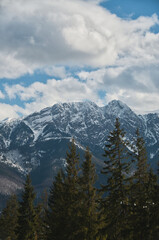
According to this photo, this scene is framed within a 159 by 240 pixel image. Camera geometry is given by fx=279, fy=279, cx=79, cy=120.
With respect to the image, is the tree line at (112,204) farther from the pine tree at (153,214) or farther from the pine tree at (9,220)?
the pine tree at (9,220)

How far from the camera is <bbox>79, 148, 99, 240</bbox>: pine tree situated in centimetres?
3196

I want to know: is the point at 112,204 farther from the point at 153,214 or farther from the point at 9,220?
the point at 9,220

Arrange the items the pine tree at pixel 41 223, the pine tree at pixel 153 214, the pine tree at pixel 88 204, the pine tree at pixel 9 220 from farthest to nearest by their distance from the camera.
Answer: the pine tree at pixel 9 220 → the pine tree at pixel 41 223 → the pine tree at pixel 88 204 → the pine tree at pixel 153 214

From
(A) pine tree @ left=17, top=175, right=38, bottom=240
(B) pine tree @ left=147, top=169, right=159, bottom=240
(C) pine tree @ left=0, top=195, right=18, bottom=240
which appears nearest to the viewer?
(B) pine tree @ left=147, top=169, right=159, bottom=240

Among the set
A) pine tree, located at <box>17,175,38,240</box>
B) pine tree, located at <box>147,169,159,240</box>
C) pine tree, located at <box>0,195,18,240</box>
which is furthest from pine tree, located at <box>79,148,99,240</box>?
pine tree, located at <box>0,195,18,240</box>

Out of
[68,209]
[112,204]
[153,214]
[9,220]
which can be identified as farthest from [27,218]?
[9,220]

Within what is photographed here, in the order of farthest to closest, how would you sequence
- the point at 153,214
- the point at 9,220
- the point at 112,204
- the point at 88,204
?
the point at 9,220 < the point at 88,204 < the point at 112,204 < the point at 153,214

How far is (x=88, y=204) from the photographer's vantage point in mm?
33094

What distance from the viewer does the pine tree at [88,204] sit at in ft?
105

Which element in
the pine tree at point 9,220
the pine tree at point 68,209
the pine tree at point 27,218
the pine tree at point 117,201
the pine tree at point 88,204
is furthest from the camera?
the pine tree at point 9,220

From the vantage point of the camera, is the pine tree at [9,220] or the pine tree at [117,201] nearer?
the pine tree at [117,201]

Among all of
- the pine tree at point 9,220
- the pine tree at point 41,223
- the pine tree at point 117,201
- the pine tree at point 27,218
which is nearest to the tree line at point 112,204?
the pine tree at point 117,201

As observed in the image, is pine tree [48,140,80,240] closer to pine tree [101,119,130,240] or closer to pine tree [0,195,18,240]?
pine tree [101,119,130,240]

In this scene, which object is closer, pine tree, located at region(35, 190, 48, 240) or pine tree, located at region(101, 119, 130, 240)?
pine tree, located at region(101, 119, 130, 240)
